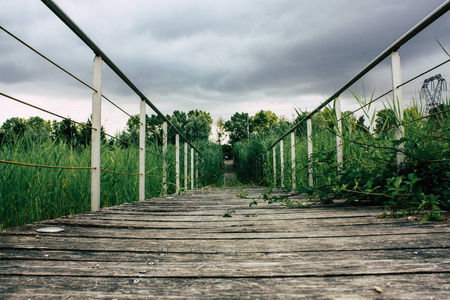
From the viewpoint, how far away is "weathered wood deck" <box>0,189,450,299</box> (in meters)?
0.63

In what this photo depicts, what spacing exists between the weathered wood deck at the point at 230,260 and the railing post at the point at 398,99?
0.50 m

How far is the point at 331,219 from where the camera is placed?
4.53 feet

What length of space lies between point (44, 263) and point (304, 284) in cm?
72

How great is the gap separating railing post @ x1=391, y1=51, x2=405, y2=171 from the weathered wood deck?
1.62 feet

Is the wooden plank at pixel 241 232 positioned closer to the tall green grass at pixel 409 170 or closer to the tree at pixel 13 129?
the tall green grass at pixel 409 170

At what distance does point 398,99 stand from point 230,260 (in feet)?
4.48

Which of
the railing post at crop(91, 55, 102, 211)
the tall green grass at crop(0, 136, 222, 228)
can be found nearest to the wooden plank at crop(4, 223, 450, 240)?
the railing post at crop(91, 55, 102, 211)

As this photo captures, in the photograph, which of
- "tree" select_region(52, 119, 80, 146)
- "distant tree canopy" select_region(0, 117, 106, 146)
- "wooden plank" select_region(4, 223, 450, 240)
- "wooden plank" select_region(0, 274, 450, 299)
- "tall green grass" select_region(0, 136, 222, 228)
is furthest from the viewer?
"tree" select_region(52, 119, 80, 146)

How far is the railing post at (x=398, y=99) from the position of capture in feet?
5.04

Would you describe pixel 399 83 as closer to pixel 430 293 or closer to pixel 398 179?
pixel 398 179

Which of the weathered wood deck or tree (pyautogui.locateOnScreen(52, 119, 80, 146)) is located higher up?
tree (pyautogui.locateOnScreen(52, 119, 80, 146))

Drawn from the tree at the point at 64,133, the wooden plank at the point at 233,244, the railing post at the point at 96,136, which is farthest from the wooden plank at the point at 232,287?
the tree at the point at 64,133

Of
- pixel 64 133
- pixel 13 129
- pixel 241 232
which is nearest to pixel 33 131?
pixel 13 129

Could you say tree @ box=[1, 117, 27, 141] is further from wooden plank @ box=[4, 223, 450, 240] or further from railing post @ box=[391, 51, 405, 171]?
railing post @ box=[391, 51, 405, 171]
